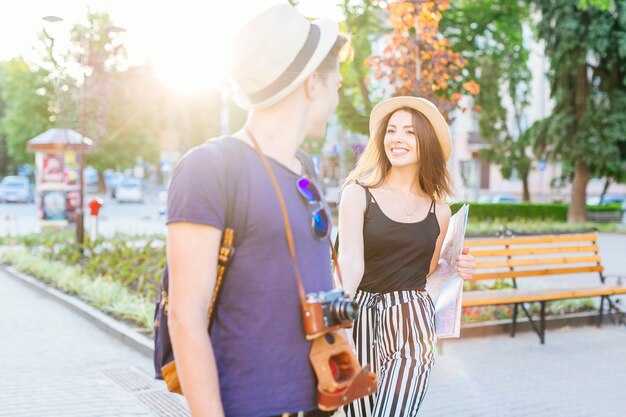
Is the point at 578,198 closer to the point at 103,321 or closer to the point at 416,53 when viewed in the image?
the point at 416,53

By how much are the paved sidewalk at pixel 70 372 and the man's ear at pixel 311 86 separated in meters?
4.15

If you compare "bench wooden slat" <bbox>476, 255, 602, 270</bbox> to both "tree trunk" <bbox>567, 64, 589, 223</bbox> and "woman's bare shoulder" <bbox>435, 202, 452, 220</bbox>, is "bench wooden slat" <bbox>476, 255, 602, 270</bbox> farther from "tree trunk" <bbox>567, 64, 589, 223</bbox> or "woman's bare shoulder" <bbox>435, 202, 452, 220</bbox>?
"tree trunk" <bbox>567, 64, 589, 223</bbox>

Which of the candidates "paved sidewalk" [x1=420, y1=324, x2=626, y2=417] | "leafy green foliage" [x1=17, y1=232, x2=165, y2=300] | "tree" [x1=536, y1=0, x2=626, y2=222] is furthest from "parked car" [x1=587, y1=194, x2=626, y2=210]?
"paved sidewalk" [x1=420, y1=324, x2=626, y2=417]

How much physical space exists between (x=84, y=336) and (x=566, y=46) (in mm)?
22693

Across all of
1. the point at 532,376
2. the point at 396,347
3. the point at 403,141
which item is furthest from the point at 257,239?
the point at 532,376

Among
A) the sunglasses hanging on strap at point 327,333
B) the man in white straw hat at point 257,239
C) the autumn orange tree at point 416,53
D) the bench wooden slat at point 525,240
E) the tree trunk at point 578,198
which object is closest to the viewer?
the man in white straw hat at point 257,239

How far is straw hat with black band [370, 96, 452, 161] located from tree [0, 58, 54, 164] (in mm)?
55613

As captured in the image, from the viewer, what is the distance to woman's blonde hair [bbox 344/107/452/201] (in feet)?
12.1

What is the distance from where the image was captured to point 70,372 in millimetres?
6969

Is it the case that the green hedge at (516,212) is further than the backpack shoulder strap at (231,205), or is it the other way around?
the green hedge at (516,212)

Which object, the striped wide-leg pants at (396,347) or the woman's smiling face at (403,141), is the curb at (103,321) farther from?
the woman's smiling face at (403,141)

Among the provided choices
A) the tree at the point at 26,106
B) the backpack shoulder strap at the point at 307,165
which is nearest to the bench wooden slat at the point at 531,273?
the backpack shoulder strap at the point at 307,165

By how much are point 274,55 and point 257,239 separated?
445 mm

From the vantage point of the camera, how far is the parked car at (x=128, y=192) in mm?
50875
